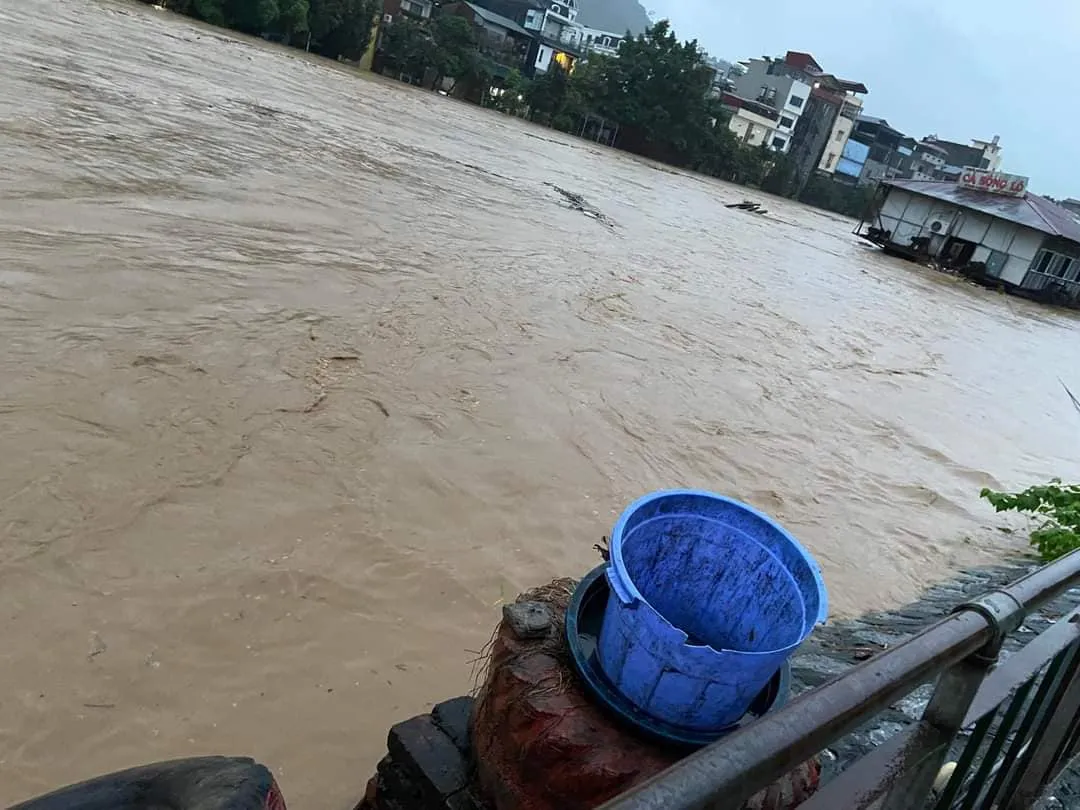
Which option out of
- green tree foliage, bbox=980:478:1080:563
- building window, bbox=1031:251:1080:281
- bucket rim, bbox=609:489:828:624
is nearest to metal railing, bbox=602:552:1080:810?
bucket rim, bbox=609:489:828:624

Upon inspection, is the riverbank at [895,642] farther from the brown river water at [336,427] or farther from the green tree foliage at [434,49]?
the green tree foliage at [434,49]

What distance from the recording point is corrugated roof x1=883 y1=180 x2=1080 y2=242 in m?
32.4

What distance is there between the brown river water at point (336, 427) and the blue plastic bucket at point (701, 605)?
156 cm

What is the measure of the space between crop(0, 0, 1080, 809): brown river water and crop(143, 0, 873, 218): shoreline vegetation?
113 feet

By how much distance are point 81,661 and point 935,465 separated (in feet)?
26.5

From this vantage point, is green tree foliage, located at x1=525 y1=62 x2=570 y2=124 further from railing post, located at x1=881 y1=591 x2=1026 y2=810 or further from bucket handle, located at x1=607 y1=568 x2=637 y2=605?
railing post, located at x1=881 y1=591 x2=1026 y2=810

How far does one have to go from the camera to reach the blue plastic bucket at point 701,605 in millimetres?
2000

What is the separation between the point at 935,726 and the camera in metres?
1.33

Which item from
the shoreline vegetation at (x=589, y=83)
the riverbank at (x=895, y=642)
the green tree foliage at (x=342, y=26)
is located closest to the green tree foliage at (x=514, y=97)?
the shoreline vegetation at (x=589, y=83)

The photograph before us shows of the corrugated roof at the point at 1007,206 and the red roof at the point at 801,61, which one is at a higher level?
the red roof at the point at 801,61

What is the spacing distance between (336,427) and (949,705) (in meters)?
4.72

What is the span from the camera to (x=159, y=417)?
500 centimetres

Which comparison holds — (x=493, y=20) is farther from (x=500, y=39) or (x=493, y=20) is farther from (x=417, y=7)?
(x=417, y=7)

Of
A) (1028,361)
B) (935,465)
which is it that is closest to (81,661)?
(935,465)
